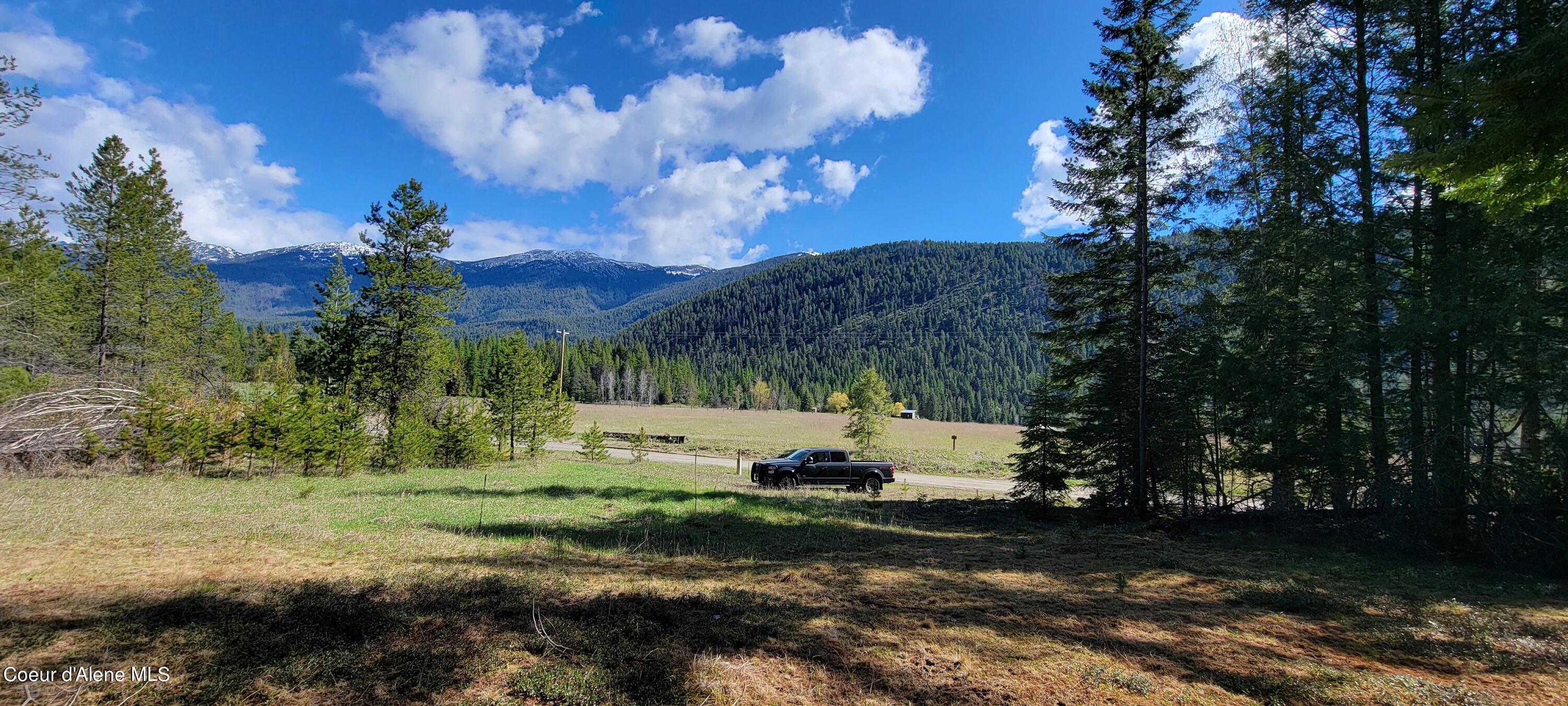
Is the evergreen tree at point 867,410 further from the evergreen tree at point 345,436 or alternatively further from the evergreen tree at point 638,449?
the evergreen tree at point 345,436

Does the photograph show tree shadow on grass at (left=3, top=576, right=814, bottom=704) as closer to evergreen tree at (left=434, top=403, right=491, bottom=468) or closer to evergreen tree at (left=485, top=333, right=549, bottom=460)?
evergreen tree at (left=434, top=403, right=491, bottom=468)

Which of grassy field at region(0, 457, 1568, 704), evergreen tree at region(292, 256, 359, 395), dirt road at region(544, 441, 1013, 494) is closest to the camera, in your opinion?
grassy field at region(0, 457, 1568, 704)

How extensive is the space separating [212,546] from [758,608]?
7.30 metres

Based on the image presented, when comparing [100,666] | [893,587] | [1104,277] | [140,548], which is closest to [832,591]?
[893,587]

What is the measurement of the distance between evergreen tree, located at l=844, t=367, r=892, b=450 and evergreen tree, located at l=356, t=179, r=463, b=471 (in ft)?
81.8

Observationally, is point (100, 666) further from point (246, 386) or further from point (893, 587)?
point (246, 386)

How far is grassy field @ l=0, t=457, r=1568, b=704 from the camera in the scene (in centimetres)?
363

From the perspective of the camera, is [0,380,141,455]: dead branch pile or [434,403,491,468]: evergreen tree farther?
[434,403,491,468]: evergreen tree

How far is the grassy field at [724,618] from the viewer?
3635 mm

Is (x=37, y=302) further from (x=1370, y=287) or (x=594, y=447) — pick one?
(x=1370, y=287)

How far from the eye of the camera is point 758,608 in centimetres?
537

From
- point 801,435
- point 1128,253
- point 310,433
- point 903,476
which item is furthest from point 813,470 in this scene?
point 801,435

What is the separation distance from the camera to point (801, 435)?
176 feet

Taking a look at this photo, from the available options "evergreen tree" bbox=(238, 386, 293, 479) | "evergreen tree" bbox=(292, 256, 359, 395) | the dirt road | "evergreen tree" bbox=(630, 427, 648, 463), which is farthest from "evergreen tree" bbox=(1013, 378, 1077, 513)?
"evergreen tree" bbox=(292, 256, 359, 395)
